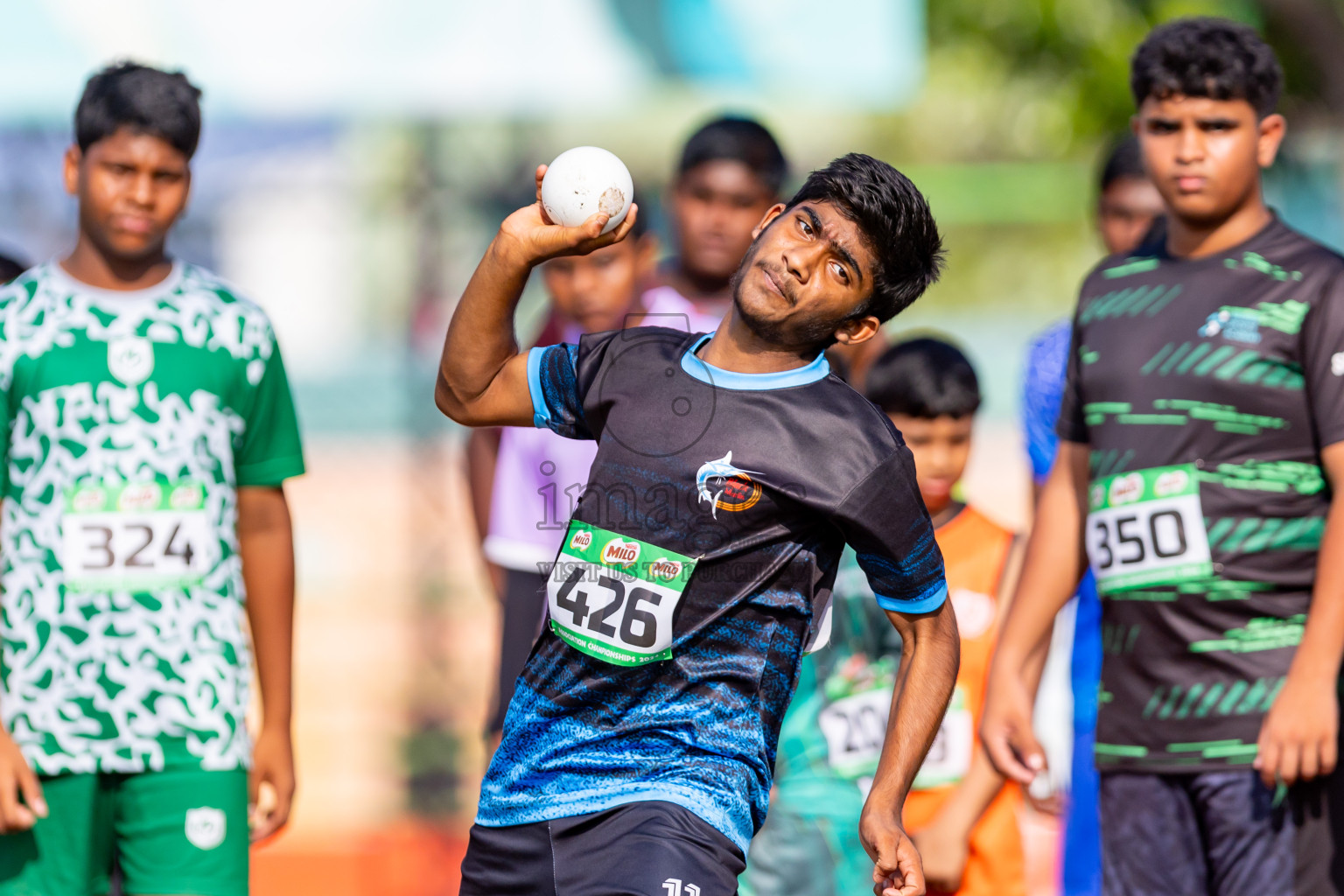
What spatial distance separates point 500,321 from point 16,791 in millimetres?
1659

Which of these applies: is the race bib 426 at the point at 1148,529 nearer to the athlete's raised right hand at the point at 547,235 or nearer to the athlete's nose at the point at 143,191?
the athlete's raised right hand at the point at 547,235

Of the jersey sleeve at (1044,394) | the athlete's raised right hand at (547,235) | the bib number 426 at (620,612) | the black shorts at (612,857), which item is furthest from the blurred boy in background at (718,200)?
the black shorts at (612,857)

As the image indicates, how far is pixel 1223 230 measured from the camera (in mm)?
4051

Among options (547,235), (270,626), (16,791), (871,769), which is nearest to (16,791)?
(16,791)

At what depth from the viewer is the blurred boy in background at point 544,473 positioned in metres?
4.88

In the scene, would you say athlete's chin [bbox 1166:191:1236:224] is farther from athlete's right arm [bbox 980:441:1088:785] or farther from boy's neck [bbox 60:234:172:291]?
boy's neck [bbox 60:234:172:291]

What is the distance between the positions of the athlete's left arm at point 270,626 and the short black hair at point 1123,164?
2889mm

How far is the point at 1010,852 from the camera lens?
4504mm

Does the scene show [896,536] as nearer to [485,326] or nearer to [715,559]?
[715,559]

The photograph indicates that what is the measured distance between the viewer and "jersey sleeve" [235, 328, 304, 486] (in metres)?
4.22

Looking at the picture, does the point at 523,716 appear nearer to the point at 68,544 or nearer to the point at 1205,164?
the point at 68,544

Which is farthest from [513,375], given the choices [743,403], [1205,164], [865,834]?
[1205,164]

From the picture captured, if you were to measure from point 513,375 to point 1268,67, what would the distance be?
6.84 feet

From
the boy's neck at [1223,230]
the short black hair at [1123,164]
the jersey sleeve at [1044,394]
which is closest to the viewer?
the boy's neck at [1223,230]
